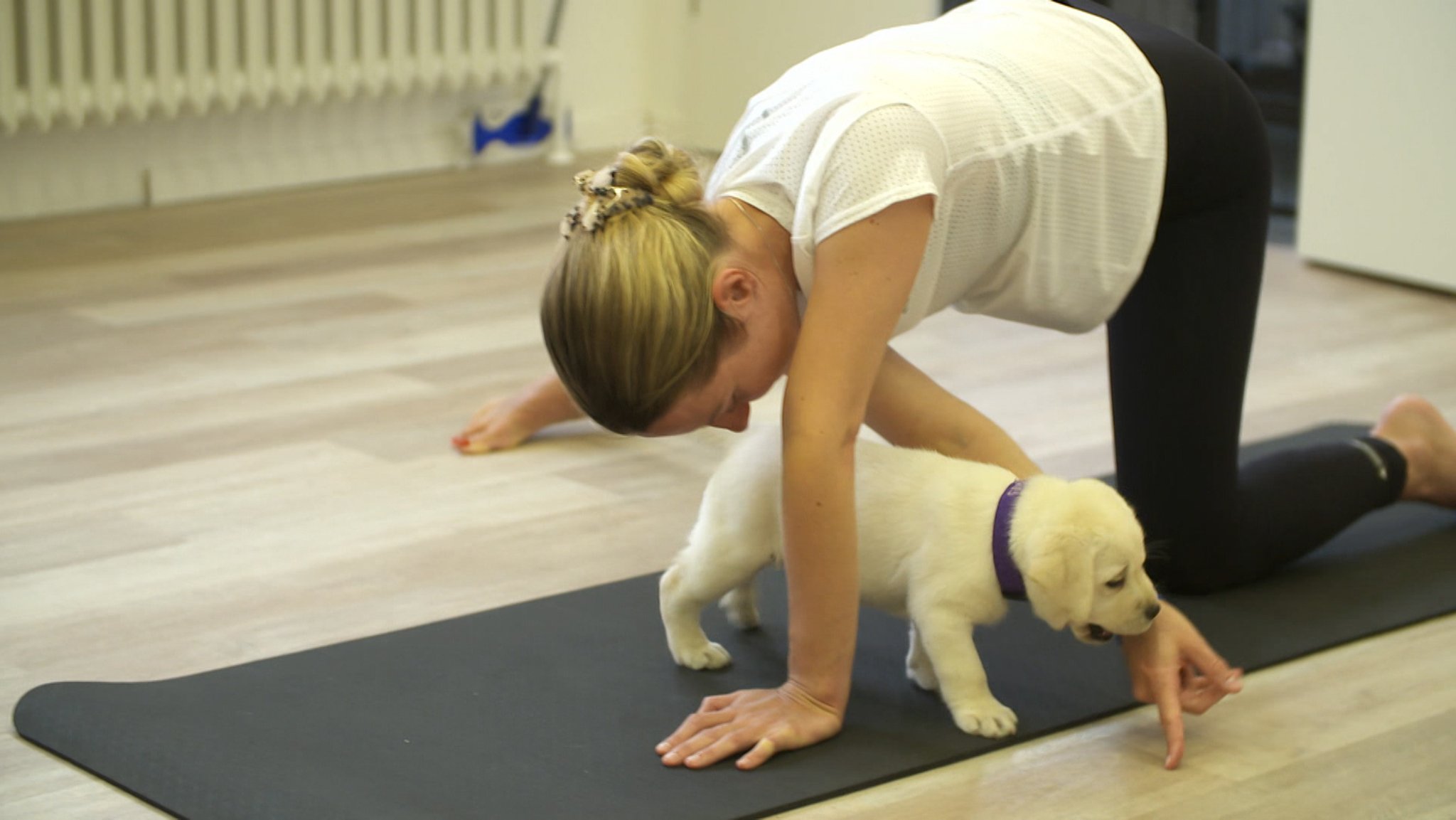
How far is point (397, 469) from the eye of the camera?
2.23 metres

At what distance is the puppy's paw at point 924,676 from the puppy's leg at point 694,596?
18cm

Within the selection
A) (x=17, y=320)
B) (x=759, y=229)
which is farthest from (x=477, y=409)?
(x=759, y=229)

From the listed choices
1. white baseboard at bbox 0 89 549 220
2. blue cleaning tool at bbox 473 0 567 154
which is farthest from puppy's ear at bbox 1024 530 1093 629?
blue cleaning tool at bbox 473 0 567 154

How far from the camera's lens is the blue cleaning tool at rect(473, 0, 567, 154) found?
4387 mm

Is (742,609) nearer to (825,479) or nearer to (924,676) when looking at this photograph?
(924,676)

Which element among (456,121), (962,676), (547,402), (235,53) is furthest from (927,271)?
(456,121)

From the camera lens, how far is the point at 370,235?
3646 mm

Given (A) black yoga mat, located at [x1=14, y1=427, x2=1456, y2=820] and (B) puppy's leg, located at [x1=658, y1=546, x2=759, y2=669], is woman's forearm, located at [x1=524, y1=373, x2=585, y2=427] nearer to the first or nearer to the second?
(A) black yoga mat, located at [x1=14, y1=427, x2=1456, y2=820]

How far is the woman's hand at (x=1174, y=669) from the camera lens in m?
1.46

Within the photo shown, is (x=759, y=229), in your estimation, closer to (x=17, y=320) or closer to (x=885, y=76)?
(x=885, y=76)

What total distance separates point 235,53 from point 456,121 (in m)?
0.69

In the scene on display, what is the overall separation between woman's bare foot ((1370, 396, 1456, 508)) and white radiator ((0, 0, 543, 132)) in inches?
110

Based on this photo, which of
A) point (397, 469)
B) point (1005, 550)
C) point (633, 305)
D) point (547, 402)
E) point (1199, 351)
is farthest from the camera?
point (547, 402)

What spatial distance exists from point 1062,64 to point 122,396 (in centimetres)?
164
